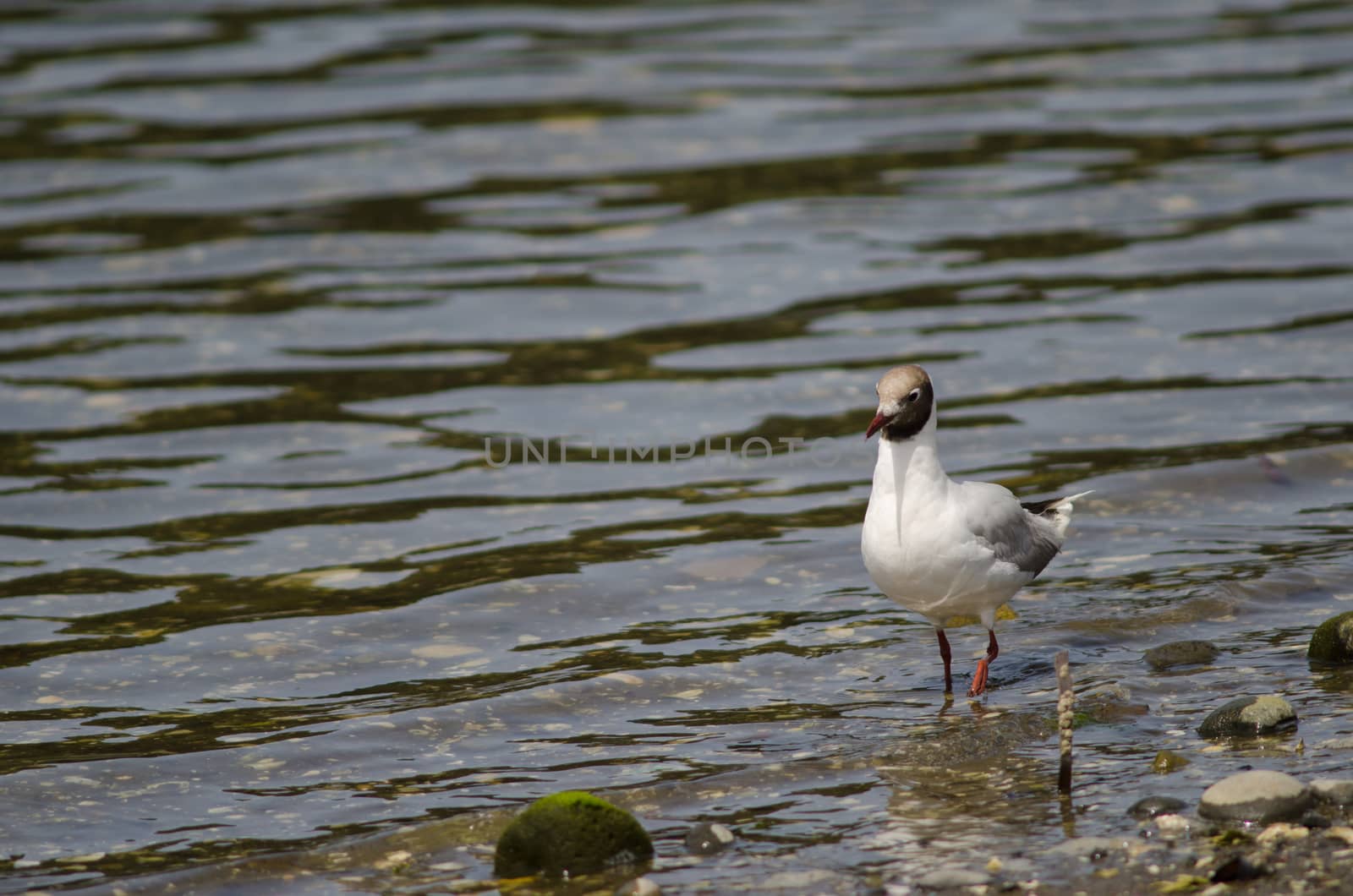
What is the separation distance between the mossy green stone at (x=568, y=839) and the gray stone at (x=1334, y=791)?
2484mm

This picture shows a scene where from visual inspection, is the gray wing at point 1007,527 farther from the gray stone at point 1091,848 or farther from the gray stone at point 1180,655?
the gray stone at point 1091,848

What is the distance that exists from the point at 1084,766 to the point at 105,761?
14.4ft

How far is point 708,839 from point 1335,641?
3.35 meters

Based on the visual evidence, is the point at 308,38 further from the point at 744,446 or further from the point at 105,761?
the point at 105,761

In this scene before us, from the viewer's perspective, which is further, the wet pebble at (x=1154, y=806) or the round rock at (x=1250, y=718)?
the round rock at (x=1250, y=718)

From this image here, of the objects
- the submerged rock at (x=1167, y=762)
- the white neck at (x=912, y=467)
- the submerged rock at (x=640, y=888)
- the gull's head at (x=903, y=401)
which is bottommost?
the submerged rock at (x=640, y=888)

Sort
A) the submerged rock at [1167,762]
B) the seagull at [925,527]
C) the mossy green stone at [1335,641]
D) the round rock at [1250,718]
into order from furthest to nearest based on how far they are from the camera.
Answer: the mossy green stone at [1335,641] → the seagull at [925,527] → the round rock at [1250,718] → the submerged rock at [1167,762]

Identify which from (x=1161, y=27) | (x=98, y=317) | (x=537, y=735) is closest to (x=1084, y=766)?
(x=537, y=735)

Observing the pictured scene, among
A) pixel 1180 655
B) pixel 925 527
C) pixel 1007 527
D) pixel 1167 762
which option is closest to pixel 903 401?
pixel 925 527

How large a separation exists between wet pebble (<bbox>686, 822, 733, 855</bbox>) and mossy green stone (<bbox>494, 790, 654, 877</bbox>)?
0.20 metres

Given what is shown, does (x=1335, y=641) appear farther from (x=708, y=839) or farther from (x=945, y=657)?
(x=708, y=839)

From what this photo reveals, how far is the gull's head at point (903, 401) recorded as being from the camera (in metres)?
7.03

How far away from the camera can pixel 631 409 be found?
1254 cm

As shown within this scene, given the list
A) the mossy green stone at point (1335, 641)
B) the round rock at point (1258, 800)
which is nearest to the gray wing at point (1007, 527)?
the mossy green stone at point (1335, 641)
